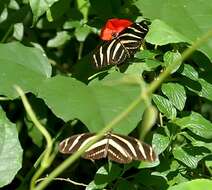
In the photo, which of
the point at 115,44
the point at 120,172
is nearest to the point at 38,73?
the point at 115,44

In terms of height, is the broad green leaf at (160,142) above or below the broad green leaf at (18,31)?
above

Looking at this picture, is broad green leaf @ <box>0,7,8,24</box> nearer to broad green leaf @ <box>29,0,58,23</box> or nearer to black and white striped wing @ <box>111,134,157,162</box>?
broad green leaf @ <box>29,0,58,23</box>

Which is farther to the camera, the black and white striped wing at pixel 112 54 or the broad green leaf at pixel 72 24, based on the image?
the broad green leaf at pixel 72 24

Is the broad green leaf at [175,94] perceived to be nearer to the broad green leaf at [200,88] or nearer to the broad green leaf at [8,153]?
the broad green leaf at [200,88]

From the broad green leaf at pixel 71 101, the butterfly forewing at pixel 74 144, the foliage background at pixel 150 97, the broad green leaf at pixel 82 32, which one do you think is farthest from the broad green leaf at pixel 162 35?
the broad green leaf at pixel 82 32

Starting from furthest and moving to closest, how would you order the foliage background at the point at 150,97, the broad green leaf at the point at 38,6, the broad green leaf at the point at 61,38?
the broad green leaf at the point at 61,38 → the broad green leaf at the point at 38,6 → the foliage background at the point at 150,97
